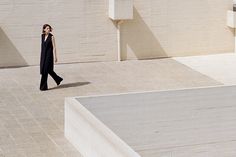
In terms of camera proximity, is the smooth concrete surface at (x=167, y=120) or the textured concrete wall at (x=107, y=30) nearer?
the smooth concrete surface at (x=167, y=120)

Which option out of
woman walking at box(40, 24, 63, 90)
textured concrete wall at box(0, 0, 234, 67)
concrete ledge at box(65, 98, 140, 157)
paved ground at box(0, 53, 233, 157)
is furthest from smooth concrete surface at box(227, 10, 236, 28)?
concrete ledge at box(65, 98, 140, 157)

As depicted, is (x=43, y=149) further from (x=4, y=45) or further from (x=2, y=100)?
(x=4, y=45)

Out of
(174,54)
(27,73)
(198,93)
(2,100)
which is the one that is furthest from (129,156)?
(174,54)

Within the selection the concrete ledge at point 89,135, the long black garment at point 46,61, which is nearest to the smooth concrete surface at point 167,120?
the concrete ledge at point 89,135

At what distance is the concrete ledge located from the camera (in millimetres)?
9828

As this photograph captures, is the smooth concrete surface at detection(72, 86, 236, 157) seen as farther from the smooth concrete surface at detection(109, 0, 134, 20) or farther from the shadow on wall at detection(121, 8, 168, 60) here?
the shadow on wall at detection(121, 8, 168, 60)

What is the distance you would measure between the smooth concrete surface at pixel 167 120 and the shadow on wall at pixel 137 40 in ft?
20.4

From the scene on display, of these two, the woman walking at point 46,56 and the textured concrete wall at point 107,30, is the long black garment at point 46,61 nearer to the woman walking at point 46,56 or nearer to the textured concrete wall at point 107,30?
the woman walking at point 46,56

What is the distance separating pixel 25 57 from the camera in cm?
1792

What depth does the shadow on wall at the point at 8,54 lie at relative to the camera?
57.9 ft

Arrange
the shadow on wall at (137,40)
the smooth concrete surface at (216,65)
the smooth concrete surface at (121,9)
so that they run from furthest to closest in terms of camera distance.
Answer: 1. the shadow on wall at (137,40)
2. the smooth concrete surface at (121,9)
3. the smooth concrete surface at (216,65)

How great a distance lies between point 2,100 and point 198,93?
439 centimetres

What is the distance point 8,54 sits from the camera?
17.8 m

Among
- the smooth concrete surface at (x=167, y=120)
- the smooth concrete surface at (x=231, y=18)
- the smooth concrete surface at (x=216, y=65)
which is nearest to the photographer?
the smooth concrete surface at (x=167, y=120)
